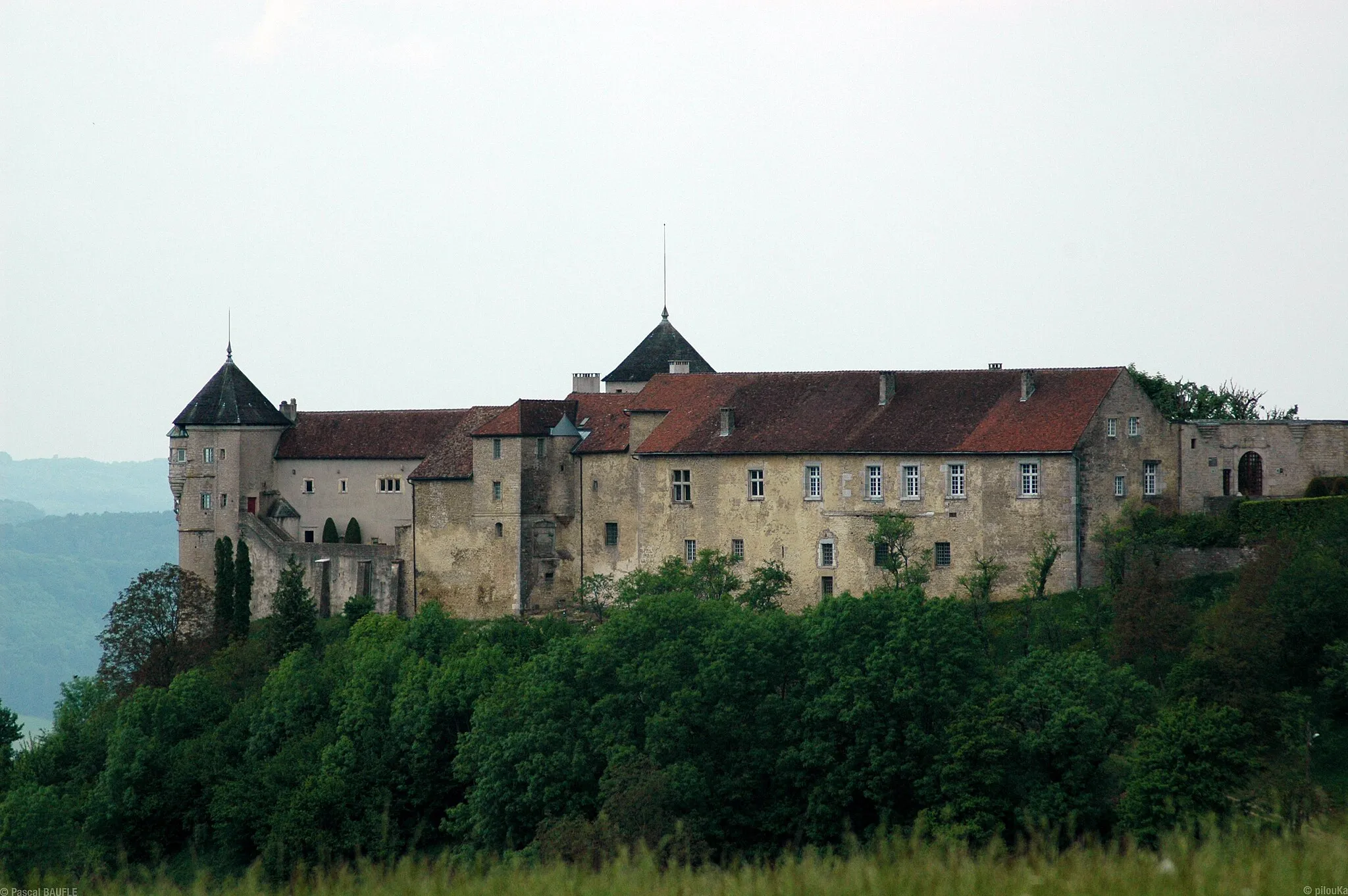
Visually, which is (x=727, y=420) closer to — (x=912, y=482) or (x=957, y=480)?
(x=912, y=482)

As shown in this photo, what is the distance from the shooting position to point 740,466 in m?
59.7

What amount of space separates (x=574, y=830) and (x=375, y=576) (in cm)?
2754

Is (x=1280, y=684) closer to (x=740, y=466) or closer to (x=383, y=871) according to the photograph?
(x=740, y=466)

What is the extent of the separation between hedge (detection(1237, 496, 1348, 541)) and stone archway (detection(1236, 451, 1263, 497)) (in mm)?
2477

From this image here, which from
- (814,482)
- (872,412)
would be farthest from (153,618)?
(872,412)

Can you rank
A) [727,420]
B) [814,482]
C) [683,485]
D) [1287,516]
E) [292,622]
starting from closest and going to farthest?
[1287,516], [814,482], [683,485], [727,420], [292,622]

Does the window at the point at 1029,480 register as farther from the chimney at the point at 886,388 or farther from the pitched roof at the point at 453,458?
the pitched roof at the point at 453,458

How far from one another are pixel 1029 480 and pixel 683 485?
11.2m

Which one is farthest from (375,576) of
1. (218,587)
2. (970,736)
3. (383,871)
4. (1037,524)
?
(383,871)

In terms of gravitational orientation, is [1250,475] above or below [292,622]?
above

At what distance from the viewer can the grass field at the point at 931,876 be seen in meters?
15.5

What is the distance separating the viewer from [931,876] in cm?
1600

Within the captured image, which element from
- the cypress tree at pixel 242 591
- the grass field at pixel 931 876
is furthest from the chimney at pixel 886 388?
the grass field at pixel 931 876

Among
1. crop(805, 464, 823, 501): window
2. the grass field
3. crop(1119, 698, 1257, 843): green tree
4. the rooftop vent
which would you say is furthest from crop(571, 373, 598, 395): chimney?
the grass field
